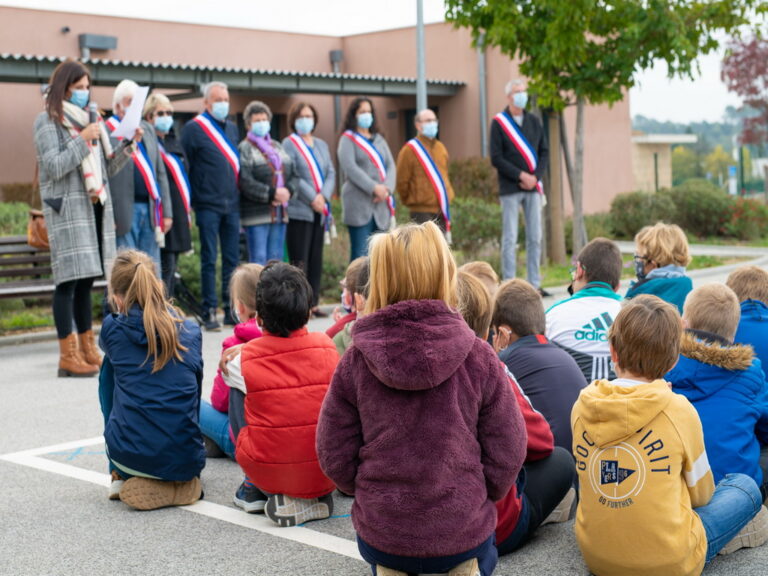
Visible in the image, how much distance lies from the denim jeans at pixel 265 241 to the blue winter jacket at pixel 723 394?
23.3ft

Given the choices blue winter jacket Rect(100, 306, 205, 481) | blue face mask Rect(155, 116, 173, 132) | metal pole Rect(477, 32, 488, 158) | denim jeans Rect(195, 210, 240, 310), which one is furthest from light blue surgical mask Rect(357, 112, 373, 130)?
metal pole Rect(477, 32, 488, 158)

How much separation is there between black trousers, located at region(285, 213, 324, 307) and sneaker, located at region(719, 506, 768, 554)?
7.37 metres

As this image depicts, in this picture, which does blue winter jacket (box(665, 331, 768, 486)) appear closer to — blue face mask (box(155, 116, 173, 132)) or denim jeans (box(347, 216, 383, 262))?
blue face mask (box(155, 116, 173, 132))

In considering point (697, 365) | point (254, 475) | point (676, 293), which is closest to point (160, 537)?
point (254, 475)

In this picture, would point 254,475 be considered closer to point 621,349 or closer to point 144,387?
point 144,387

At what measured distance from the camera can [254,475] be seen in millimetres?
4609

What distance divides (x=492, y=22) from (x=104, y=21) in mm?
15678

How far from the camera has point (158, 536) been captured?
4496 millimetres

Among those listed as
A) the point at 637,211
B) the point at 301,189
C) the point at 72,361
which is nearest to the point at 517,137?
the point at 301,189

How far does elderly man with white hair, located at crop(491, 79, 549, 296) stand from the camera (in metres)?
12.2

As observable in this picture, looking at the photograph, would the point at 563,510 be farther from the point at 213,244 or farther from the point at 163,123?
the point at 213,244

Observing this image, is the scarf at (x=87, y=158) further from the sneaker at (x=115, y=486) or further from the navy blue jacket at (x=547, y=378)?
the navy blue jacket at (x=547, y=378)

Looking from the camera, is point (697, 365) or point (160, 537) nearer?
point (697, 365)

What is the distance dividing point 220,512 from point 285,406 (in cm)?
69
